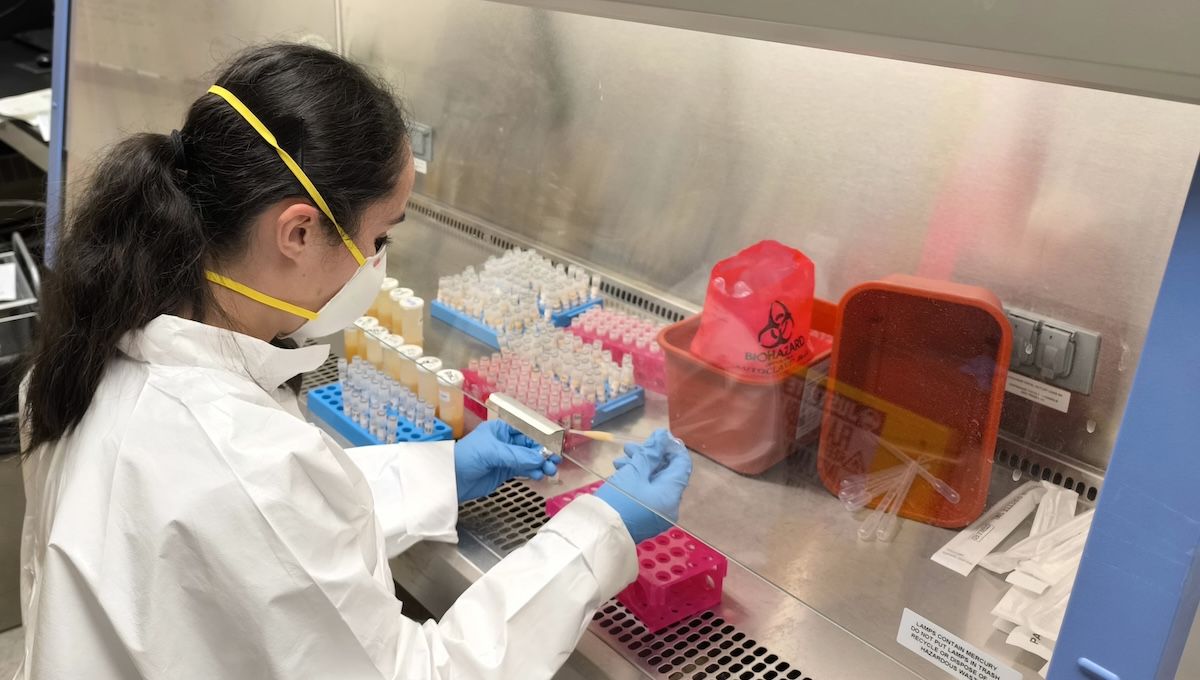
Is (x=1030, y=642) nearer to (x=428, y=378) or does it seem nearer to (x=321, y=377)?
(x=428, y=378)

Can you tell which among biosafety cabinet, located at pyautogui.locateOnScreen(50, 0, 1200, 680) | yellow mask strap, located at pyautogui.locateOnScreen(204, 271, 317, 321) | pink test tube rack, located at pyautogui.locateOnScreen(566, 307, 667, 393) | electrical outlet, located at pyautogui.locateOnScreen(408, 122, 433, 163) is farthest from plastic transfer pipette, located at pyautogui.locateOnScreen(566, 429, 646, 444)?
electrical outlet, located at pyautogui.locateOnScreen(408, 122, 433, 163)

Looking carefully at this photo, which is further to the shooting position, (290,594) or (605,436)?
(605,436)

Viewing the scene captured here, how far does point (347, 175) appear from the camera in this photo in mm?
1020

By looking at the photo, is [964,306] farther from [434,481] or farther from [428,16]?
[428,16]

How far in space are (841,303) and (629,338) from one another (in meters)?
0.41

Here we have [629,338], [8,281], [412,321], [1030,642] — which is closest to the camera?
[1030,642]

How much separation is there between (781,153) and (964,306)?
1.56ft

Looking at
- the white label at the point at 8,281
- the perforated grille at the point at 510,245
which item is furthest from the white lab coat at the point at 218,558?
the white label at the point at 8,281

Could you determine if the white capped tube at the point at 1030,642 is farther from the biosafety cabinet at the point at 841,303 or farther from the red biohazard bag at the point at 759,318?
the red biohazard bag at the point at 759,318

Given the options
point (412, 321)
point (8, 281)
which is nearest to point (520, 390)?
point (412, 321)

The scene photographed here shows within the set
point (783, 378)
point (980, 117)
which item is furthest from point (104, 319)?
point (980, 117)

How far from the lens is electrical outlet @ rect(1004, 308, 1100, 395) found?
120 centimetres

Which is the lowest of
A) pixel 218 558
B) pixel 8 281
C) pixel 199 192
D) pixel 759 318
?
pixel 8 281

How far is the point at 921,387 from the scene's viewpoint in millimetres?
1139
